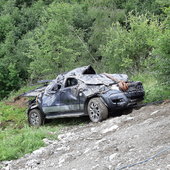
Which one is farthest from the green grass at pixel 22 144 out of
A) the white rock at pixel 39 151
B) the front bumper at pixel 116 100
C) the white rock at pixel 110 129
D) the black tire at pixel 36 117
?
the black tire at pixel 36 117

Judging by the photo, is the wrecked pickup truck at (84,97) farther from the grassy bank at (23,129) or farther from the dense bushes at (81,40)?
the dense bushes at (81,40)

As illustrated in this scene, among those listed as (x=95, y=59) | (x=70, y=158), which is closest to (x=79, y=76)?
(x=70, y=158)

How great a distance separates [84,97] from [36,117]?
97.7 inches

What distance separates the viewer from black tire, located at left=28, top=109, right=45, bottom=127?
39.6ft

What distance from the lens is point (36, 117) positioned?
12.1 metres

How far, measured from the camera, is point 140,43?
67.9 feet

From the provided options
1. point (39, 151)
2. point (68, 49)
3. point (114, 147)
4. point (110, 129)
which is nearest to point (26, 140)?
point (39, 151)

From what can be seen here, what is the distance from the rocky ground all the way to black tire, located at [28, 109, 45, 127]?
2621 mm

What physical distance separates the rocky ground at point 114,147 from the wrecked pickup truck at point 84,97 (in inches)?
27.1

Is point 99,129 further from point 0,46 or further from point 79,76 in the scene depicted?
point 0,46

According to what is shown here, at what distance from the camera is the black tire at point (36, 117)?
12070 mm

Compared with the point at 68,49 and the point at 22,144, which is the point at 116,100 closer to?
the point at 22,144

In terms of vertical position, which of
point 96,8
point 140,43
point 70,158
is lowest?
point 70,158

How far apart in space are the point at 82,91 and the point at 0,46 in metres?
26.8
